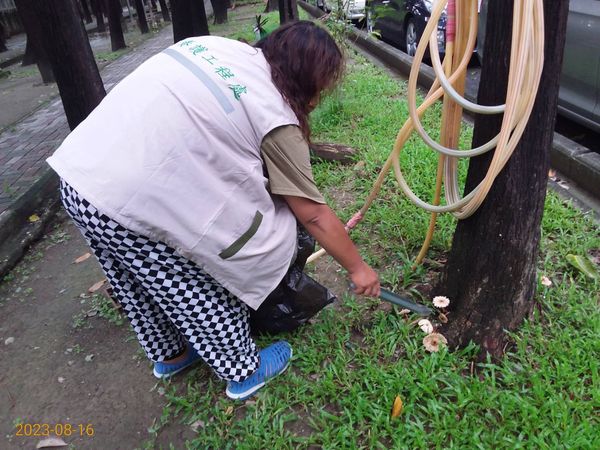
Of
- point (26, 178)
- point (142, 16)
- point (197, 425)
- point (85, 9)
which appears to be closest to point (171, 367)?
point (197, 425)

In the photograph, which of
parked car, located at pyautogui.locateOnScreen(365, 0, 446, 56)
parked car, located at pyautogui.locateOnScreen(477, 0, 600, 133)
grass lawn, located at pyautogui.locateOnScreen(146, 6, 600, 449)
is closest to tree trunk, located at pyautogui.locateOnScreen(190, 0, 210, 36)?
parked car, located at pyautogui.locateOnScreen(365, 0, 446, 56)

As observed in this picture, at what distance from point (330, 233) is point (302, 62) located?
0.57 metres

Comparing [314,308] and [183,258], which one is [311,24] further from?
[314,308]

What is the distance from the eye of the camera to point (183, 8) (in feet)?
21.8

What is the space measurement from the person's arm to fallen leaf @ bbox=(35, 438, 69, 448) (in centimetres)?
133

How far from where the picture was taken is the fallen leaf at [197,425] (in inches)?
76.6

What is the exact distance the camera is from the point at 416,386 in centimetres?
188

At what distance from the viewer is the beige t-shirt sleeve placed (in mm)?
1542

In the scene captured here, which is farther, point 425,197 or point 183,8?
point 183,8

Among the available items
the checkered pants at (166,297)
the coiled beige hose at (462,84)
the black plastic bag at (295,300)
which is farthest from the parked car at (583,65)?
the checkered pants at (166,297)

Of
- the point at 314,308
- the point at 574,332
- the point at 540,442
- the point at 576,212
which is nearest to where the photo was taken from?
the point at 540,442

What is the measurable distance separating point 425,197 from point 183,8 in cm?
506

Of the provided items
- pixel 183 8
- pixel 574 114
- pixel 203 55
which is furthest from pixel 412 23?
pixel 203 55

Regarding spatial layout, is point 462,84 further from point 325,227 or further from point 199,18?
point 199,18
